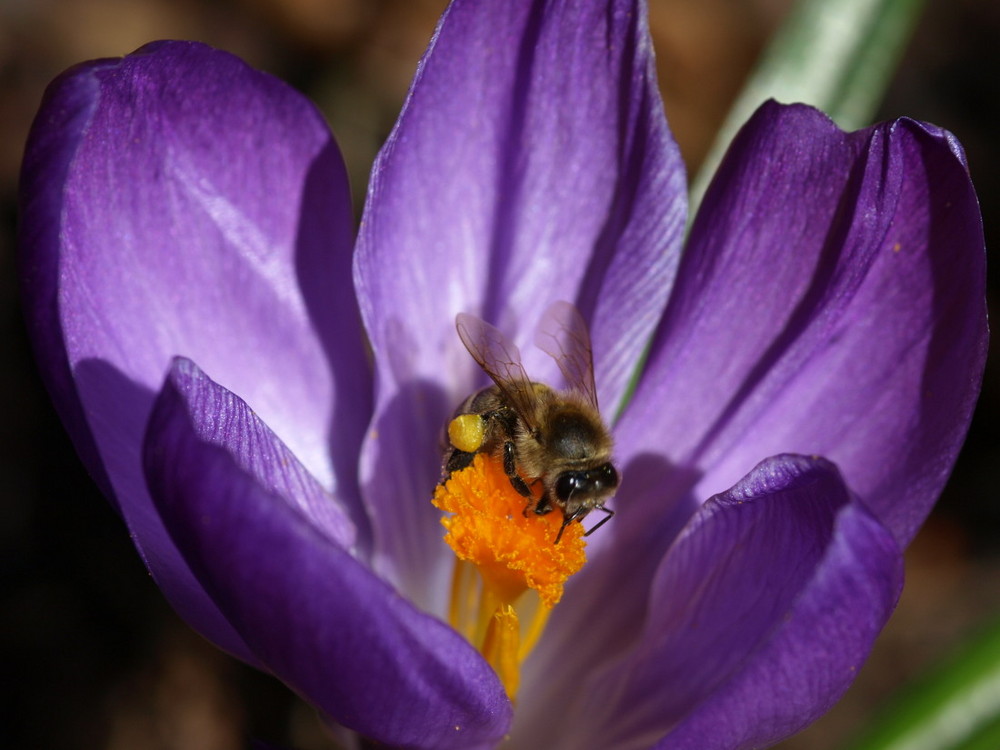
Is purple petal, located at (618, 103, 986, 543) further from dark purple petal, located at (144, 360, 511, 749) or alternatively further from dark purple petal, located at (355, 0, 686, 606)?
dark purple petal, located at (144, 360, 511, 749)

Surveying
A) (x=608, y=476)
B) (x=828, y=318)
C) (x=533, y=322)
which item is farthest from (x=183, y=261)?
(x=828, y=318)

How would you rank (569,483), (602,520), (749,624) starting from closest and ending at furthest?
1. (749,624)
2. (569,483)
3. (602,520)

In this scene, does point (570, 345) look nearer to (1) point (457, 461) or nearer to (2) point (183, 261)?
(1) point (457, 461)

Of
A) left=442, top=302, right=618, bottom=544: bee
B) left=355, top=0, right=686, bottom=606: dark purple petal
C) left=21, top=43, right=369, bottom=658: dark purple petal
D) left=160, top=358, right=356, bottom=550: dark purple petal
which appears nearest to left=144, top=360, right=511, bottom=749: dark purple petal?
left=160, top=358, right=356, bottom=550: dark purple petal

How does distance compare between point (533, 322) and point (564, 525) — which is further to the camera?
point (533, 322)

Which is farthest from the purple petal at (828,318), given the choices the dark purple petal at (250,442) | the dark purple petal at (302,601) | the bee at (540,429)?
the dark purple petal at (302,601)

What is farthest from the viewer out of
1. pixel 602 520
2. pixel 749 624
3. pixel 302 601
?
pixel 602 520
